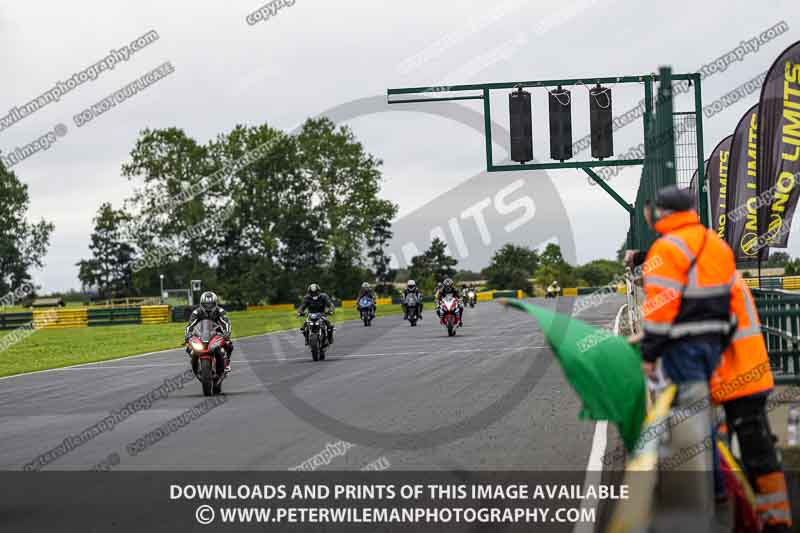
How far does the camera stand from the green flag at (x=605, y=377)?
5.12 metres

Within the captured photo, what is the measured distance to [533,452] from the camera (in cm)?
930

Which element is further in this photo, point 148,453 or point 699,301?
point 148,453

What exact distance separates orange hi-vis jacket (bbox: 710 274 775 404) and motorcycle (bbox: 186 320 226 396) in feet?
36.6

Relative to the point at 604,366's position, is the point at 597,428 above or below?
below

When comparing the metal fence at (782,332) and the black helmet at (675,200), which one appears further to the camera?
the metal fence at (782,332)

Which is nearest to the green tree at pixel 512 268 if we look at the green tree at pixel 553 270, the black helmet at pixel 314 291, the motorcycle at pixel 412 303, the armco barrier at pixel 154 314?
the green tree at pixel 553 270

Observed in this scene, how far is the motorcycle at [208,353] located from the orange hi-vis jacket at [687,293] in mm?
11319

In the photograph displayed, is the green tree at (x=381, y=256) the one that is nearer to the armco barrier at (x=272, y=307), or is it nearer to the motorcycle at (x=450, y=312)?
the armco barrier at (x=272, y=307)

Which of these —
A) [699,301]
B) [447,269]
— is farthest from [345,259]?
[699,301]

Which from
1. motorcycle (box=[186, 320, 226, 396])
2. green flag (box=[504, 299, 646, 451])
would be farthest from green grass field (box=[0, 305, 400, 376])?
green flag (box=[504, 299, 646, 451])

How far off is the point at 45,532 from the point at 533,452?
435 cm

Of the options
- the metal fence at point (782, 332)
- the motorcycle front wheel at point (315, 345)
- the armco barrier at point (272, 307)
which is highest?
the metal fence at point (782, 332)

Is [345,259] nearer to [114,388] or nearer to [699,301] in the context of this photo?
[114,388]

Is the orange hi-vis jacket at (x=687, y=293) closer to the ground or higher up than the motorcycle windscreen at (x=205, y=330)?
higher up
